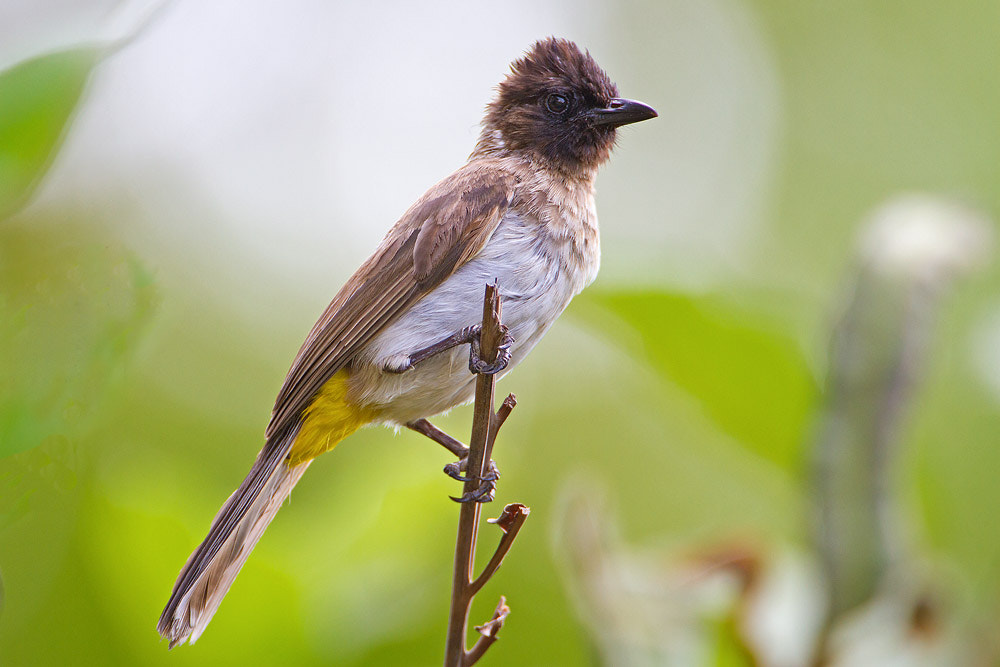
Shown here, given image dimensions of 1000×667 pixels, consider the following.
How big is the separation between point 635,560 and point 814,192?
14.8 ft

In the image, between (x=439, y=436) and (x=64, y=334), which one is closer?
(x=64, y=334)

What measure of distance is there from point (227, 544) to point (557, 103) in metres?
1.50

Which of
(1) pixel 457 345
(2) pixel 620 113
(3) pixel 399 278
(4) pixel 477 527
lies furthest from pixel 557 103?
(4) pixel 477 527

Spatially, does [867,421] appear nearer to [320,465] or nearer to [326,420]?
[326,420]

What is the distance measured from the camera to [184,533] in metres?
1.82

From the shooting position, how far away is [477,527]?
136cm

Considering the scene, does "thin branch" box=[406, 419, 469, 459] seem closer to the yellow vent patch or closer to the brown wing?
the yellow vent patch

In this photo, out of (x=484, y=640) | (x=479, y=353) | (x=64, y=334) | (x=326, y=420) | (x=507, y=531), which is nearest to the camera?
(x=64, y=334)

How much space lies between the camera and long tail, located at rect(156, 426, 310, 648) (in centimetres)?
157

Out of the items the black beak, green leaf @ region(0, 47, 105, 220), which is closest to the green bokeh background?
green leaf @ region(0, 47, 105, 220)

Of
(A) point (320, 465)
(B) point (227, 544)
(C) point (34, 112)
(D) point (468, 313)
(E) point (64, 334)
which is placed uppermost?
(C) point (34, 112)

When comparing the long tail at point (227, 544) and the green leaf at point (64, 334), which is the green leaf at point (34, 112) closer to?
the green leaf at point (64, 334)

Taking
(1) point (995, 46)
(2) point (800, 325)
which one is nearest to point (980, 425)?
(2) point (800, 325)

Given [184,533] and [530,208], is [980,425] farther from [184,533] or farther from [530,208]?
[184,533]
